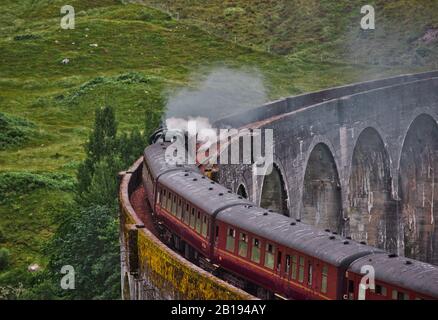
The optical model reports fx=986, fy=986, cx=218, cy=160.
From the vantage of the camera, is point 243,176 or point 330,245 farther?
point 243,176

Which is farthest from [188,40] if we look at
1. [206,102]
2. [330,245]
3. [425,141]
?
[330,245]

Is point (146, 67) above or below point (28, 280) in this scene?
above

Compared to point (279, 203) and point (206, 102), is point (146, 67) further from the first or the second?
point (279, 203)

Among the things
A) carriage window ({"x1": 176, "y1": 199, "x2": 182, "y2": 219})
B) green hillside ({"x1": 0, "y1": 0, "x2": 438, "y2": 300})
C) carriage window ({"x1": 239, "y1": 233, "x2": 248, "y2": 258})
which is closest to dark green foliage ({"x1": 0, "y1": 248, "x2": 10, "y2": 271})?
green hillside ({"x1": 0, "y1": 0, "x2": 438, "y2": 300})

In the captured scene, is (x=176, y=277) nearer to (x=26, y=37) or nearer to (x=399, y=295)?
(x=399, y=295)

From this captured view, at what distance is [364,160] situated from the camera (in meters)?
60.7

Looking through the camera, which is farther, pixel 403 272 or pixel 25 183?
pixel 25 183

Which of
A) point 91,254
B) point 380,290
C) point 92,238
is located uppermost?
point 380,290

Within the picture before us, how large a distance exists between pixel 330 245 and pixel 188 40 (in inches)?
3069

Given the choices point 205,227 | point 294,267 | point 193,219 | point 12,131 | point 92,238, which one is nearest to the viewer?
point 294,267

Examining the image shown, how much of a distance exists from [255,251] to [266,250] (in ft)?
1.79

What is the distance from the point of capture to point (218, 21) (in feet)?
360

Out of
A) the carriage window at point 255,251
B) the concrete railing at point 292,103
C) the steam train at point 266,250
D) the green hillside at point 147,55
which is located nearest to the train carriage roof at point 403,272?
the steam train at point 266,250

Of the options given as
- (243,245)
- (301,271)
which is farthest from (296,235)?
(243,245)
